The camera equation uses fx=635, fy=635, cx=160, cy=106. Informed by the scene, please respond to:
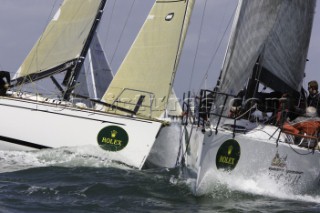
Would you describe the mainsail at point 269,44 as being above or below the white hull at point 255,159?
above

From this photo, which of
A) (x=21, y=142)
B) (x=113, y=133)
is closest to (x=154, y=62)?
(x=113, y=133)

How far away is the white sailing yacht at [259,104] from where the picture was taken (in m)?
10.6

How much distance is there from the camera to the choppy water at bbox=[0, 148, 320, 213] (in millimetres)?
9602

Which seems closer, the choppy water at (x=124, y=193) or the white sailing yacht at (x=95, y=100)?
the choppy water at (x=124, y=193)

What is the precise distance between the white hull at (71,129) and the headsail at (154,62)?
159cm

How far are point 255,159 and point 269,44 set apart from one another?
10.5 feet

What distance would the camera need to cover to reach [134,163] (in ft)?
46.8

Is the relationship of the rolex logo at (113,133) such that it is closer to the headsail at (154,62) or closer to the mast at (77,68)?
the headsail at (154,62)

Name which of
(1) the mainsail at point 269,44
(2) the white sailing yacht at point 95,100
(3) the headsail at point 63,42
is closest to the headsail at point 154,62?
(2) the white sailing yacht at point 95,100

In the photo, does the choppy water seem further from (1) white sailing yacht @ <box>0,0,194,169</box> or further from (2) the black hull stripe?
(2) the black hull stripe

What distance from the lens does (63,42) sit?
18.2 meters

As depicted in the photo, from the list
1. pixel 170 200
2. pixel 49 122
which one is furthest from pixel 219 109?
pixel 49 122

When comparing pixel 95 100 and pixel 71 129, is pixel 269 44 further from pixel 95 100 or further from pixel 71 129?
pixel 71 129

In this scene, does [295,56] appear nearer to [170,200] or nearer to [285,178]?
[285,178]
